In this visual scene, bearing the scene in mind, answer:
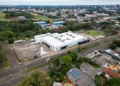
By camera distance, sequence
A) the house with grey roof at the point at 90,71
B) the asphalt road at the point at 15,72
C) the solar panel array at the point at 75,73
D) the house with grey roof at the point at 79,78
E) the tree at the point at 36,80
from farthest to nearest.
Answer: the house with grey roof at the point at 90,71, the solar panel array at the point at 75,73, the asphalt road at the point at 15,72, the house with grey roof at the point at 79,78, the tree at the point at 36,80

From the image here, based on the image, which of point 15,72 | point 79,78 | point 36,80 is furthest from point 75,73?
point 15,72

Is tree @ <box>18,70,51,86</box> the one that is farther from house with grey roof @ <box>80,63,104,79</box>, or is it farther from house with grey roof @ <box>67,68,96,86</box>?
house with grey roof @ <box>80,63,104,79</box>

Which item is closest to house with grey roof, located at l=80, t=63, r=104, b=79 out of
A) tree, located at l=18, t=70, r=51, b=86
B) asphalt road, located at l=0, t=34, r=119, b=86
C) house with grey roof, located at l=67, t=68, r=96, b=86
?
house with grey roof, located at l=67, t=68, r=96, b=86

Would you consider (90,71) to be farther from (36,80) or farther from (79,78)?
(36,80)

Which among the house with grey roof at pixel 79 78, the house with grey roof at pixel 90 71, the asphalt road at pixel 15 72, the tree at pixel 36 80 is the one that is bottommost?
the asphalt road at pixel 15 72

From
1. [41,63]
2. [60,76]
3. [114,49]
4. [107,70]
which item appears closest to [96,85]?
[107,70]

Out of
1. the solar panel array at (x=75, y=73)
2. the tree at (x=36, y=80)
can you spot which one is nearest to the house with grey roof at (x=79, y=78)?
the solar panel array at (x=75, y=73)

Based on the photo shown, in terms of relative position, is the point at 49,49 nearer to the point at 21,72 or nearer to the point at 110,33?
the point at 21,72

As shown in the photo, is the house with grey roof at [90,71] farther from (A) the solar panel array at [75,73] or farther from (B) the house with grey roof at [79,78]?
(A) the solar panel array at [75,73]
